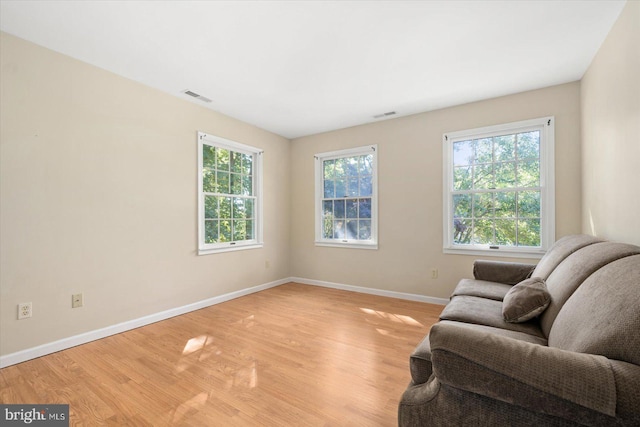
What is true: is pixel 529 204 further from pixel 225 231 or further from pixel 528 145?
pixel 225 231

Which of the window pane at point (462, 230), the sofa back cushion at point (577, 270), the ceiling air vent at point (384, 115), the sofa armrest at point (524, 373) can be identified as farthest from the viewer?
the ceiling air vent at point (384, 115)

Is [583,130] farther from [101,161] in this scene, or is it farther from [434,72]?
[101,161]

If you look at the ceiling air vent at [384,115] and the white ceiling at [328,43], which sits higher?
the white ceiling at [328,43]

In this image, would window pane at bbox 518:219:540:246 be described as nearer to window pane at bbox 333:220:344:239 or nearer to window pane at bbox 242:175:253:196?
window pane at bbox 333:220:344:239

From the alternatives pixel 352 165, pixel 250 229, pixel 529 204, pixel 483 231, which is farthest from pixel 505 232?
pixel 250 229

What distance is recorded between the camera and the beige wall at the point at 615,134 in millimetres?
1852

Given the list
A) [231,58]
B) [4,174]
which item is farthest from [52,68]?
[231,58]

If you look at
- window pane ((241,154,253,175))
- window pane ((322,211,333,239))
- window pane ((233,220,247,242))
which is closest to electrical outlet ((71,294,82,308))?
window pane ((233,220,247,242))

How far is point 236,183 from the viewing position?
4.25 metres

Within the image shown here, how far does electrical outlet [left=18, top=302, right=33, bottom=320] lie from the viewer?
7.46ft

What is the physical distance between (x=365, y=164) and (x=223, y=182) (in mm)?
2157

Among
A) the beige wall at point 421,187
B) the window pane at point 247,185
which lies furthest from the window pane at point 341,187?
the window pane at point 247,185

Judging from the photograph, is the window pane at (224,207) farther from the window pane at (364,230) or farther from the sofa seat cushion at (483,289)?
the sofa seat cushion at (483,289)

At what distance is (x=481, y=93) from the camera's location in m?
3.35
